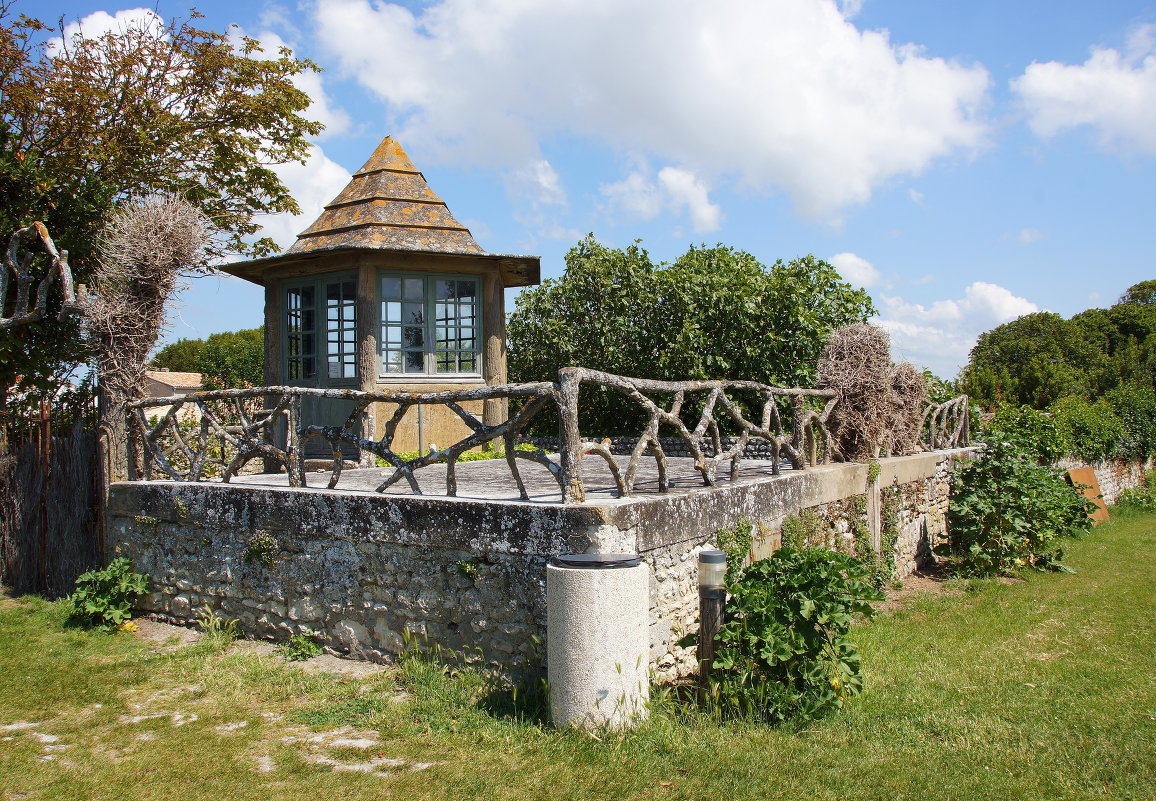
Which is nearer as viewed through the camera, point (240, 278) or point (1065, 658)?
point (1065, 658)

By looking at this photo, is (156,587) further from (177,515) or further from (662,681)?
(662,681)

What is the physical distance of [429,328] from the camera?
10867 mm

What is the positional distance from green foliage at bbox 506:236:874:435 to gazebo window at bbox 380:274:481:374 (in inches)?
174

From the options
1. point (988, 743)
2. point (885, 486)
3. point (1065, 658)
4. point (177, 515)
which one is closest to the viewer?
point (988, 743)

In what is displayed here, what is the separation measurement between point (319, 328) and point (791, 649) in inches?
331

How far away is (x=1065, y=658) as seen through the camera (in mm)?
5965

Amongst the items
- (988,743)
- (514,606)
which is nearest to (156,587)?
(514,606)

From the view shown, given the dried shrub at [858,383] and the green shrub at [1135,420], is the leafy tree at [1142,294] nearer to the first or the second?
the green shrub at [1135,420]

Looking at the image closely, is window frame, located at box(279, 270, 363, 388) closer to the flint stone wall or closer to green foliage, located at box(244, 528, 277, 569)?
the flint stone wall

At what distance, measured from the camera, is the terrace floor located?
18.4 feet

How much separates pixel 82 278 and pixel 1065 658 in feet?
33.1

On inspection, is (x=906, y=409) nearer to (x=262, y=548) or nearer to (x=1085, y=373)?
(x=262, y=548)

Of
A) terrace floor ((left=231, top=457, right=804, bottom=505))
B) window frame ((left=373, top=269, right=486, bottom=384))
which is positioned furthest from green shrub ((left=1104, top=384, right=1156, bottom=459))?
window frame ((left=373, top=269, right=486, bottom=384))

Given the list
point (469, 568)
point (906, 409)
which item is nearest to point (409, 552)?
point (469, 568)
